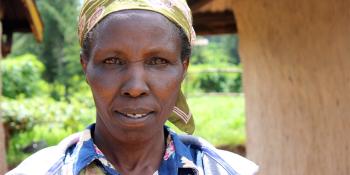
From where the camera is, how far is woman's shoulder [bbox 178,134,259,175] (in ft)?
4.78

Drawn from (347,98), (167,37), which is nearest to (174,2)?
(167,37)

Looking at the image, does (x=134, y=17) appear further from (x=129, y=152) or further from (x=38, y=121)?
(x=38, y=121)

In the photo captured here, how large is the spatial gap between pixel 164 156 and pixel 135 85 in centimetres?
24

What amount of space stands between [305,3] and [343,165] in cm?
104

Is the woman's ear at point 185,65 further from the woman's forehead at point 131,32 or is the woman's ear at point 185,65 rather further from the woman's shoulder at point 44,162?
the woman's shoulder at point 44,162

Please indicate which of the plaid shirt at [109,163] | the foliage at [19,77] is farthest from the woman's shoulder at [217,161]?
the foliage at [19,77]

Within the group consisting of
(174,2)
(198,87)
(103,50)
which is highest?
(174,2)

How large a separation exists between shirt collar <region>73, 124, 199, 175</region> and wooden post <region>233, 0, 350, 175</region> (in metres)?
1.80

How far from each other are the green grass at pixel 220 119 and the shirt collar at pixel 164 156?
6750 millimetres

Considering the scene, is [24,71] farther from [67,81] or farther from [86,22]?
[86,22]

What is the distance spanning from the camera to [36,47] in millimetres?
25938

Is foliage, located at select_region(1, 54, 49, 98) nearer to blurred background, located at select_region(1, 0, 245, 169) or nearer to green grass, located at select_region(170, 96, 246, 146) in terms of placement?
blurred background, located at select_region(1, 0, 245, 169)

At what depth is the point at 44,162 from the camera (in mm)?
1354

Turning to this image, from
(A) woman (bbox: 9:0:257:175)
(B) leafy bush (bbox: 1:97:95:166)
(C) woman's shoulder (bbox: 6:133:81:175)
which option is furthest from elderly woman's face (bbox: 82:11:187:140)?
(B) leafy bush (bbox: 1:97:95:166)
